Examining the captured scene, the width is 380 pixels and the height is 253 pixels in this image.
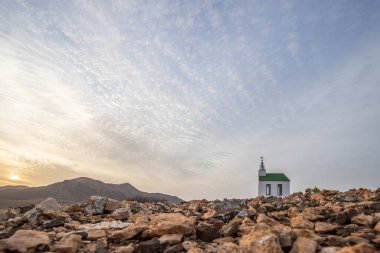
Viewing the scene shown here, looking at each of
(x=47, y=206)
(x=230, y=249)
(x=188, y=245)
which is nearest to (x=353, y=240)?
(x=230, y=249)

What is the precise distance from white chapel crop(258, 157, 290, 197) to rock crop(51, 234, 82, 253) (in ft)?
104

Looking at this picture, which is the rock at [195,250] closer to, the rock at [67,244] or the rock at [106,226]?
the rock at [67,244]

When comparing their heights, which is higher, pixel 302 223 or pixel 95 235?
pixel 302 223

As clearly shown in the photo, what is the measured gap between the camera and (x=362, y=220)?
5234mm

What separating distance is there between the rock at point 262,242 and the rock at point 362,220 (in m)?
1.85

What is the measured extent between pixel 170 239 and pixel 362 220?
10.8 ft

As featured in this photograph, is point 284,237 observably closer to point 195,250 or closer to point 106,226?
point 195,250

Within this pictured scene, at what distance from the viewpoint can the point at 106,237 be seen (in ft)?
19.2

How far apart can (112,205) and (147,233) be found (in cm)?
430

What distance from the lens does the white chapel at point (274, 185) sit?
35.1 m

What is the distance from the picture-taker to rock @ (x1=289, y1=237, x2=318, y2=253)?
4.12 metres

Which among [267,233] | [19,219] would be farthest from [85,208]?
[267,233]

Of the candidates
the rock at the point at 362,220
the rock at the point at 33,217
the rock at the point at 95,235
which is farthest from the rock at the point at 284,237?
the rock at the point at 33,217

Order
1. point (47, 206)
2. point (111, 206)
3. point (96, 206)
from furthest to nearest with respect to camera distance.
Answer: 1. point (111, 206)
2. point (96, 206)
3. point (47, 206)
